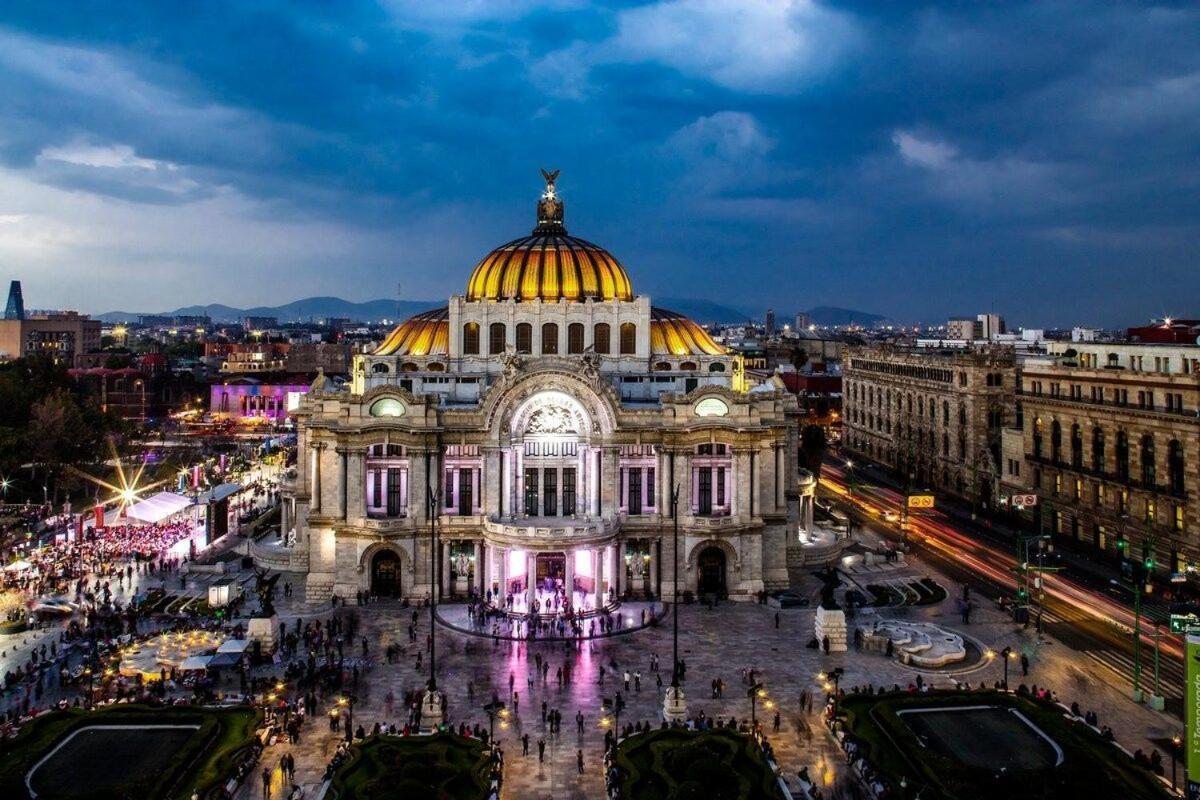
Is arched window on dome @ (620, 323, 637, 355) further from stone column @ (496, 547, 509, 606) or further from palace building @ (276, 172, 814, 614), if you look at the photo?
stone column @ (496, 547, 509, 606)

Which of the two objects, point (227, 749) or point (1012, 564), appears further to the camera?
point (1012, 564)

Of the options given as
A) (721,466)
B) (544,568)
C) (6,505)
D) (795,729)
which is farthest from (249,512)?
(795,729)

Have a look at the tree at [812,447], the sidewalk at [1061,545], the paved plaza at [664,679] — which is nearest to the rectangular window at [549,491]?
the paved plaza at [664,679]

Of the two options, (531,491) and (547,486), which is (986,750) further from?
(531,491)

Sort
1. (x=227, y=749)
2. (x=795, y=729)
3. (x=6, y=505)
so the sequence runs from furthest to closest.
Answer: (x=6, y=505) → (x=795, y=729) → (x=227, y=749)

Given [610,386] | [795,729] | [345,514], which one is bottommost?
[795,729]

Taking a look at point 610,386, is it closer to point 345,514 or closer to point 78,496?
point 345,514

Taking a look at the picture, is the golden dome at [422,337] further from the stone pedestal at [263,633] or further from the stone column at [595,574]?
the stone pedestal at [263,633]
